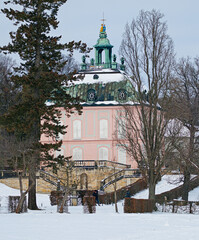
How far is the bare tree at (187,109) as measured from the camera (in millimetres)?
31594

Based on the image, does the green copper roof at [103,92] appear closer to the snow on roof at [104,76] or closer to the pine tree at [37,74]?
the snow on roof at [104,76]

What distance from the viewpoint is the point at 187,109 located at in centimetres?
3288

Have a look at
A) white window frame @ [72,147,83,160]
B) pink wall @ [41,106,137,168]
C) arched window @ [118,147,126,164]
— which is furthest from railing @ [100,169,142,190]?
white window frame @ [72,147,83,160]

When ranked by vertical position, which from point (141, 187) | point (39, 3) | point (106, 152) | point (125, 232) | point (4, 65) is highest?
point (4, 65)

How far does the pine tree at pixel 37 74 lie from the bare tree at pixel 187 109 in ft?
24.1

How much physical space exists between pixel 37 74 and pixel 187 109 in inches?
411

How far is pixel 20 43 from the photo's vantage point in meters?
26.2

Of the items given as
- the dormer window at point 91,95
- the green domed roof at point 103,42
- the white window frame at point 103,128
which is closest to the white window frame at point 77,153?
the white window frame at point 103,128

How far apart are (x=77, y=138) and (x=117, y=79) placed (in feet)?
20.6

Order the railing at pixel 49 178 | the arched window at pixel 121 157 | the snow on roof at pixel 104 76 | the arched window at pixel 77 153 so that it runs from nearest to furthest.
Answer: the railing at pixel 49 178
the arched window at pixel 121 157
the arched window at pixel 77 153
the snow on roof at pixel 104 76

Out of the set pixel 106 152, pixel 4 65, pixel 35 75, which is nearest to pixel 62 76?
pixel 35 75

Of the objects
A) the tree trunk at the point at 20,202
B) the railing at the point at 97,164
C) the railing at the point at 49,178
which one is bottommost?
the tree trunk at the point at 20,202

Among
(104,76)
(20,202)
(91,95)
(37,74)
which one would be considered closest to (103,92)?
(91,95)

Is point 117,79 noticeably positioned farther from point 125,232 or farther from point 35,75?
point 125,232
